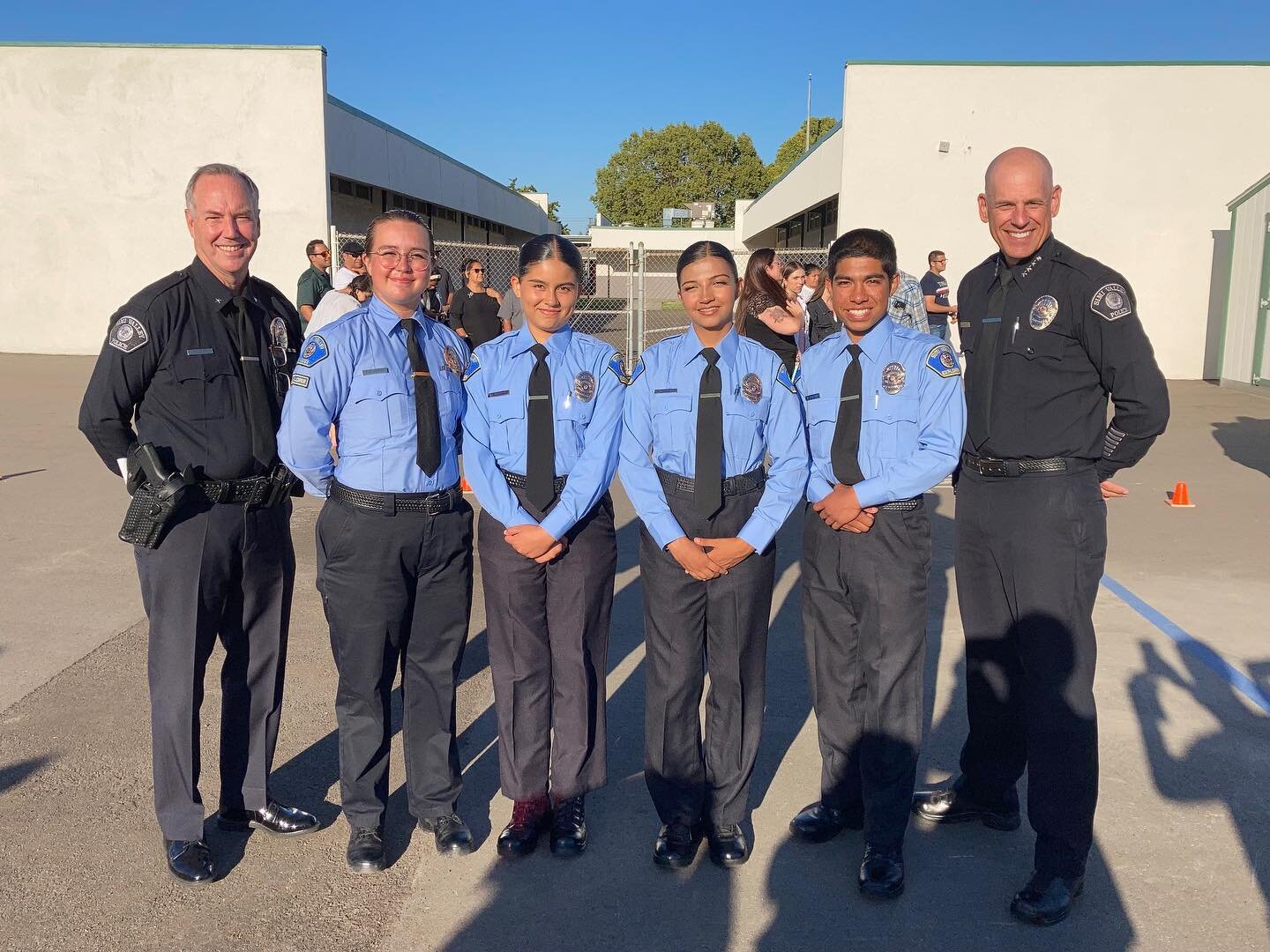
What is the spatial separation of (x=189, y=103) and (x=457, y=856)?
2061cm

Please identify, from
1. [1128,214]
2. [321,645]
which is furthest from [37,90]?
[1128,214]

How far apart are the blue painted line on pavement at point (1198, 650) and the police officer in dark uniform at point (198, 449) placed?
429cm

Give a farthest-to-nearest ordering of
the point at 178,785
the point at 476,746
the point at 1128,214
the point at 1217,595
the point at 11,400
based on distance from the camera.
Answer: the point at 1128,214, the point at 11,400, the point at 1217,595, the point at 476,746, the point at 178,785

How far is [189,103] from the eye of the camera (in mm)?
20062

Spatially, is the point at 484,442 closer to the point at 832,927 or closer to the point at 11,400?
the point at 832,927

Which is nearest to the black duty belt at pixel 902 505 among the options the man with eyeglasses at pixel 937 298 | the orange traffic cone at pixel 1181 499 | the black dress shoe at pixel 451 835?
the black dress shoe at pixel 451 835

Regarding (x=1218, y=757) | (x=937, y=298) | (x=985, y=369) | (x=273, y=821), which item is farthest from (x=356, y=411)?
(x=937, y=298)

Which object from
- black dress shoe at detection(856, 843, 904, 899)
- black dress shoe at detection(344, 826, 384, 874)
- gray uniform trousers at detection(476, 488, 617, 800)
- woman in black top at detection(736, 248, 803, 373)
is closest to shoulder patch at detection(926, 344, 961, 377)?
gray uniform trousers at detection(476, 488, 617, 800)

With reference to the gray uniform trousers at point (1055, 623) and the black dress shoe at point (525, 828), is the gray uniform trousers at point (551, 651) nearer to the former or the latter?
the black dress shoe at point (525, 828)

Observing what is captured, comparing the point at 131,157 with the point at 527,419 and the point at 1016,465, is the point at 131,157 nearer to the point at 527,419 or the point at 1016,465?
the point at 527,419

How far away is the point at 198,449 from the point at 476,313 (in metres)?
9.59

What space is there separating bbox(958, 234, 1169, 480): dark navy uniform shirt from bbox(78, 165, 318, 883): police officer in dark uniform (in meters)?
2.37

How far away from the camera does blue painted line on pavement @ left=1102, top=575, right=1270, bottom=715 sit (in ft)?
15.2

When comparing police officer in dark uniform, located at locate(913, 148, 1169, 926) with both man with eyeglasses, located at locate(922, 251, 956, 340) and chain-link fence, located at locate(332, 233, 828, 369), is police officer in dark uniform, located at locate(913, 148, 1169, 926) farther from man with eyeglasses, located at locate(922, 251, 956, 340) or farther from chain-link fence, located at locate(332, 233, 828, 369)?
chain-link fence, located at locate(332, 233, 828, 369)
